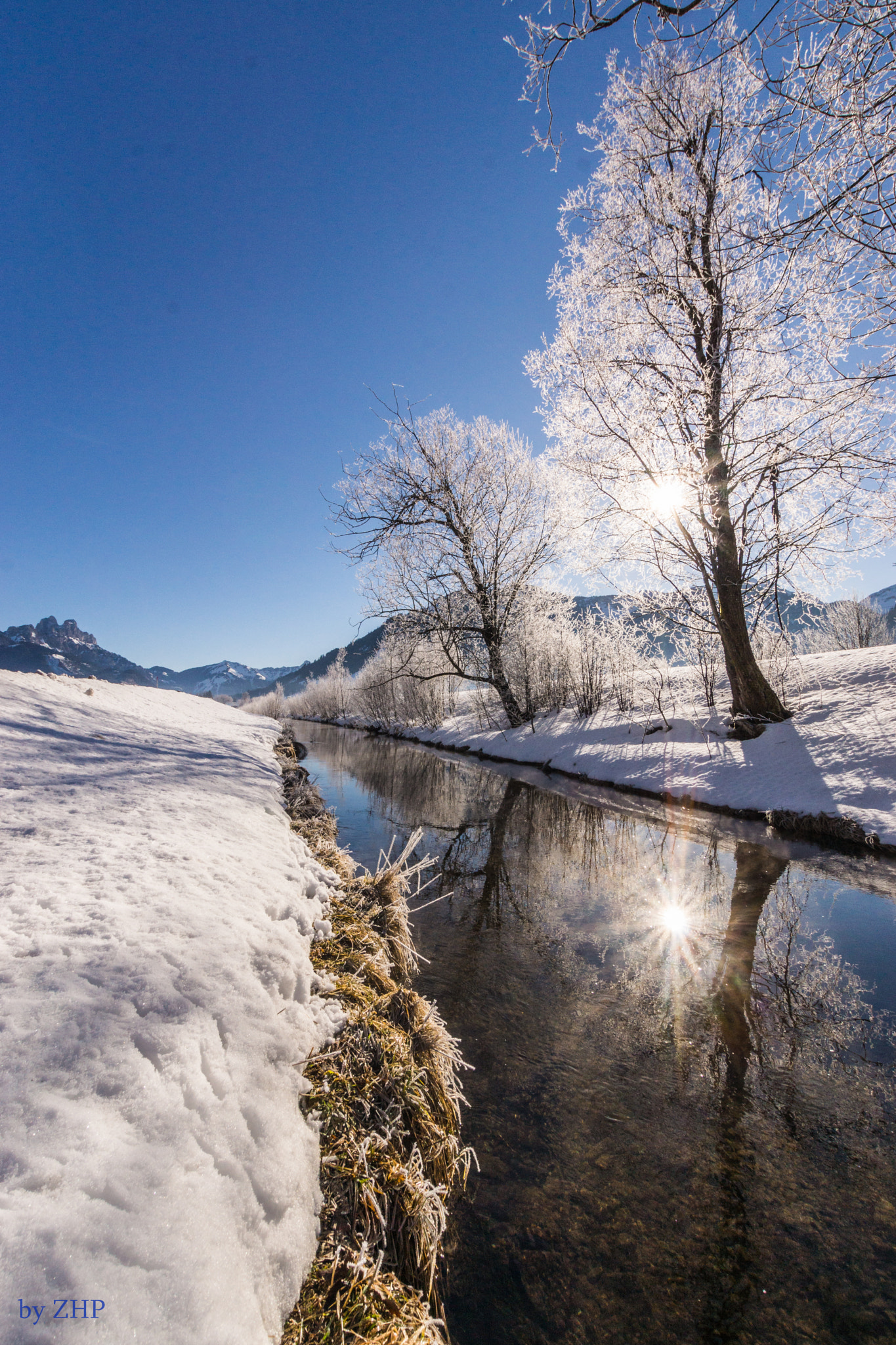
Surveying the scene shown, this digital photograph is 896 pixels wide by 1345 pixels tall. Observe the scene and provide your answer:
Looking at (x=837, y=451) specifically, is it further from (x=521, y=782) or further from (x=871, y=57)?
(x=521, y=782)

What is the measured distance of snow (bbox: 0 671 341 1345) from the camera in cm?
87

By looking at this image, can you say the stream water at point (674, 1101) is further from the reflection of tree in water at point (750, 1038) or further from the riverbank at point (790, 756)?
the riverbank at point (790, 756)

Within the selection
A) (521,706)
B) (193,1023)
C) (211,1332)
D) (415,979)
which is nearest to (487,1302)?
(211,1332)

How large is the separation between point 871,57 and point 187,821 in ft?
18.2

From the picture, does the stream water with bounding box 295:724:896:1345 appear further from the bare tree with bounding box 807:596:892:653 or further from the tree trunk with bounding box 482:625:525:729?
the bare tree with bounding box 807:596:892:653

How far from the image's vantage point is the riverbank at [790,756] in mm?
6055

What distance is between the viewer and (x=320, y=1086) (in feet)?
5.33

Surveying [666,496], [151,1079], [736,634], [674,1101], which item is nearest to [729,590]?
[736,634]

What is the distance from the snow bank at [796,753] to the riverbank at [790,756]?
0.02 metres

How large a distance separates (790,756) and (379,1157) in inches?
307

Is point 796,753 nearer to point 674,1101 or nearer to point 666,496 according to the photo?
point 666,496

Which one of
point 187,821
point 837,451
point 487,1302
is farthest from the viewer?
point 837,451

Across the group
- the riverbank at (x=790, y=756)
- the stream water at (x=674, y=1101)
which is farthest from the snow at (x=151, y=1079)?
the riverbank at (x=790, y=756)

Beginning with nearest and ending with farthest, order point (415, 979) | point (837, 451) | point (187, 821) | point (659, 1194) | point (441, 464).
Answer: point (659, 1194), point (187, 821), point (415, 979), point (837, 451), point (441, 464)
